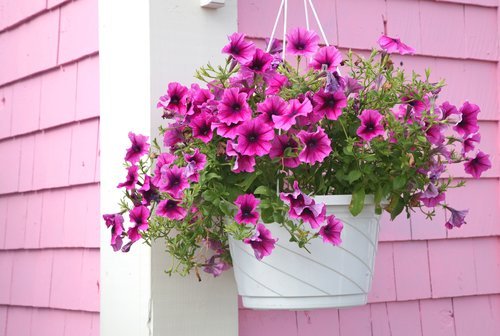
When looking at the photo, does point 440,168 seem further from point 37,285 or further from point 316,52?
point 37,285

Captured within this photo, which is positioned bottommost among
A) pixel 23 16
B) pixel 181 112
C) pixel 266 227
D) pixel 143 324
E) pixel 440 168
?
pixel 143 324

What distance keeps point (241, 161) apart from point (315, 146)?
148mm

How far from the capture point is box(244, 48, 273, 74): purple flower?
173 cm

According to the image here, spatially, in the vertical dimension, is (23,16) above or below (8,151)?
above

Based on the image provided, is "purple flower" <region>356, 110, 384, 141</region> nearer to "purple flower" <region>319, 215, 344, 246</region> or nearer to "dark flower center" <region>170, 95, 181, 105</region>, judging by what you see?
"purple flower" <region>319, 215, 344, 246</region>

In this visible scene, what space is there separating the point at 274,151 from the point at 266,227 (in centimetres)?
16

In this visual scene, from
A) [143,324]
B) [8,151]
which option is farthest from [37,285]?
[143,324]

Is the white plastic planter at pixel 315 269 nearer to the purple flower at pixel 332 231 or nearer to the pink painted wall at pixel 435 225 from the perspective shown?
the purple flower at pixel 332 231

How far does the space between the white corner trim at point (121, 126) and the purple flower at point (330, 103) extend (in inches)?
18.0

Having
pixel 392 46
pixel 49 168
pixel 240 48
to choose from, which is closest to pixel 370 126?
pixel 392 46

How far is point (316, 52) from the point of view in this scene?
68.0 inches

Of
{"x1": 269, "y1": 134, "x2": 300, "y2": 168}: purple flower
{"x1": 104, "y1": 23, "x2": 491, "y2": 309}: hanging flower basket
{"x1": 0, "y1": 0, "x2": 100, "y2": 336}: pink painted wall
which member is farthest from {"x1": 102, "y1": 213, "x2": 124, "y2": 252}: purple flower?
{"x1": 0, "y1": 0, "x2": 100, "y2": 336}: pink painted wall

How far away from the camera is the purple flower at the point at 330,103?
169 cm

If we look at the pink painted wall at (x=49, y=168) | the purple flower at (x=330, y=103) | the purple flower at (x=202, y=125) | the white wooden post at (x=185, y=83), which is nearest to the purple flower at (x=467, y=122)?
the purple flower at (x=330, y=103)
